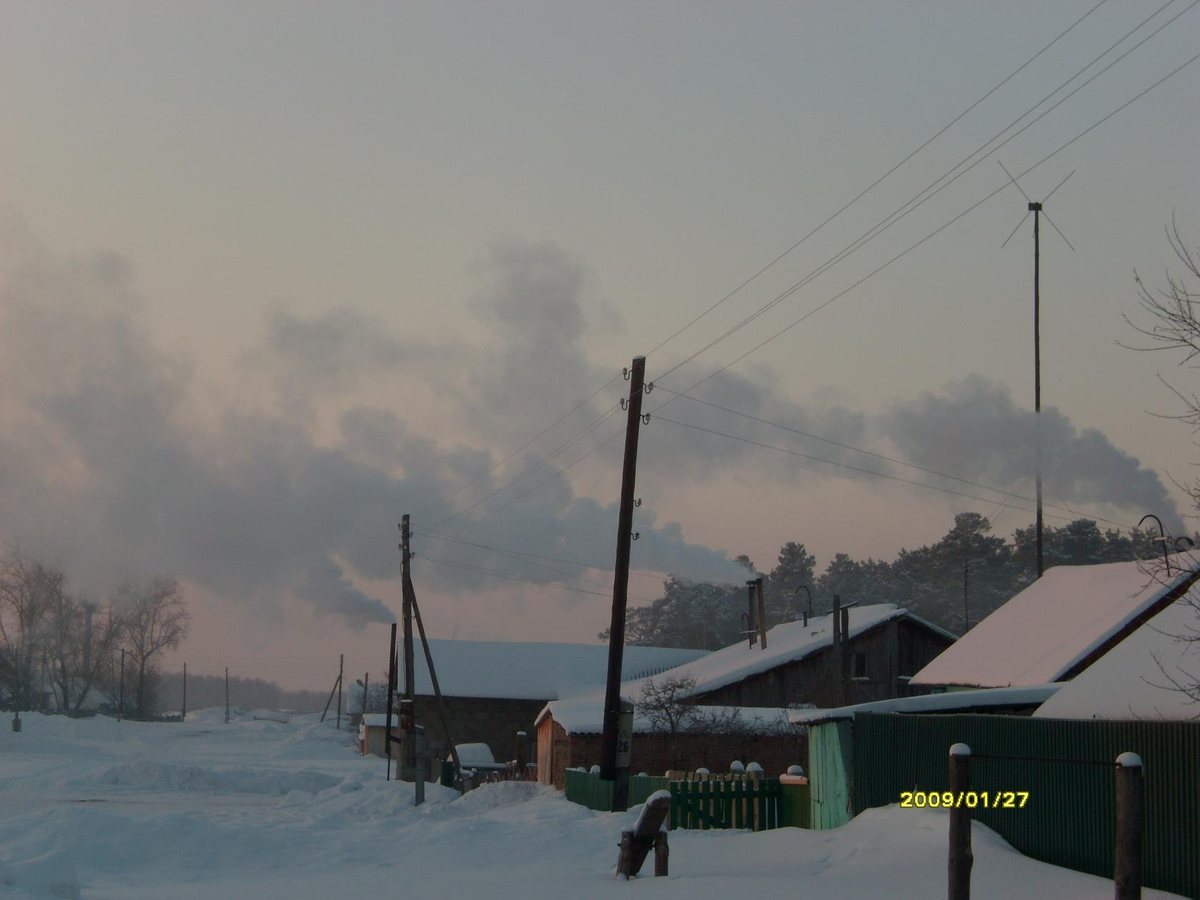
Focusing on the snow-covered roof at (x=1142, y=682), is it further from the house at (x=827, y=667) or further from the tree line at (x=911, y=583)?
the tree line at (x=911, y=583)

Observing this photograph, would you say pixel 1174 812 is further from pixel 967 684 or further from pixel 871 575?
pixel 871 575

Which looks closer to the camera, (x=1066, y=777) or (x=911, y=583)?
(x=1066, y=777)

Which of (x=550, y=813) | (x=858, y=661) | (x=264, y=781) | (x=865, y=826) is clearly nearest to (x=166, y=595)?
(x=264, y=781)

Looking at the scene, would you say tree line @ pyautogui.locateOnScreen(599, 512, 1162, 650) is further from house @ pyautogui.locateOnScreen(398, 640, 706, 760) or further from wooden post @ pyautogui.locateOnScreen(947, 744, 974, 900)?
wooden post @ pyautogui.locateOnScreen(947, 744, 974, 900)

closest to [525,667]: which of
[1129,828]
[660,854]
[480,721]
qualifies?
[480,721]

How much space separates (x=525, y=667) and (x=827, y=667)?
24283mm

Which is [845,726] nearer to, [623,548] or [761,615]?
[623,548]

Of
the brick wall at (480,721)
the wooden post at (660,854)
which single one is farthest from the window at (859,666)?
the wooden post at (660,854)

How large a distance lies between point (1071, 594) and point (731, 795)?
13.1m

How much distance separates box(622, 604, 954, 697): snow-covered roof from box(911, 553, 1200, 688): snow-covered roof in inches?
391

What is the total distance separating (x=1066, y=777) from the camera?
1170 centimetres

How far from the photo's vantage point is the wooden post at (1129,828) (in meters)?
7.70

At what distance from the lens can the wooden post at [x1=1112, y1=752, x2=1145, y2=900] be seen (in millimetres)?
7695

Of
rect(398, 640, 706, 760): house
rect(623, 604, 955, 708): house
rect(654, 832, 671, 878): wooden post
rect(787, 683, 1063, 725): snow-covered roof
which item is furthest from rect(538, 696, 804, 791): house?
rect(398, 640, 706, 760): house
